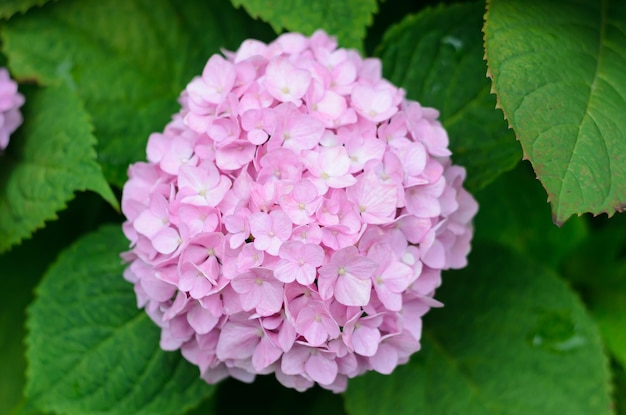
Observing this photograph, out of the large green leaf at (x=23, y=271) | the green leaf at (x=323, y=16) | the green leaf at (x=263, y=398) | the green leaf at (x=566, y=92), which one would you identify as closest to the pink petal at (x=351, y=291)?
the green leaf at (x=566, y=92)

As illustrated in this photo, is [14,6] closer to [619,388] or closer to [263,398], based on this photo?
[263,398]

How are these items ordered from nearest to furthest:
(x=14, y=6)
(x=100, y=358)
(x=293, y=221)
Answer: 1. (x=293, y=221)
2. (x=100, y=358)
3. (x=14, y=6)

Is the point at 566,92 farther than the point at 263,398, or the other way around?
the point at 263,398

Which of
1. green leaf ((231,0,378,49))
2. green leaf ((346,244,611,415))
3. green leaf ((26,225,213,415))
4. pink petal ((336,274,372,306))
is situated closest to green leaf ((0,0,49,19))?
green leaf ((231,0,378,49))

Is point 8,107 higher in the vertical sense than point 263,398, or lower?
higher

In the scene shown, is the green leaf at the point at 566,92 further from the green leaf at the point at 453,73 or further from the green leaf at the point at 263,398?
the green leaf at the point at 263,398

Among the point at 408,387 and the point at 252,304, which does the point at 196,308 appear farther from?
the point at 408,387

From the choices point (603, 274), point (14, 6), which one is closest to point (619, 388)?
point (603, 274)
